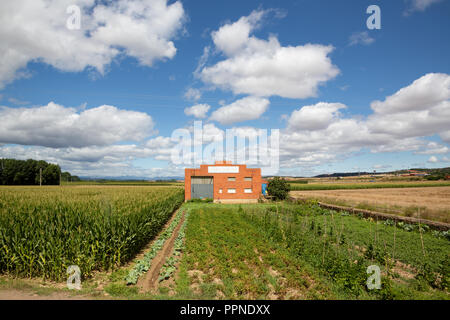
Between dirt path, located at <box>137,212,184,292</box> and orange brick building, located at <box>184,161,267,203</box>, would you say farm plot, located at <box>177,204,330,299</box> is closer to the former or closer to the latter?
dirt path, located at <box>137,212,184,292</box>

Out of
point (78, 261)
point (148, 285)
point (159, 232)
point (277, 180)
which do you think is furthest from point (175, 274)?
point (277, 180)

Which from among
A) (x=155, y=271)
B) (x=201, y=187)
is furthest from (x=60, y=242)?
(x=201, y=187)

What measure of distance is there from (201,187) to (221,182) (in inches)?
117

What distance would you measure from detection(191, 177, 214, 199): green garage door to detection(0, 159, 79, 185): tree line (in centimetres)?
6677

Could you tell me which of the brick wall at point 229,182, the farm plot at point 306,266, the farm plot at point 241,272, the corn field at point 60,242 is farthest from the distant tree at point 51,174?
the farm plot at point 241,272

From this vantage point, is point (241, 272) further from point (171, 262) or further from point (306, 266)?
point (171, 262)

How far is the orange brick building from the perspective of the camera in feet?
104

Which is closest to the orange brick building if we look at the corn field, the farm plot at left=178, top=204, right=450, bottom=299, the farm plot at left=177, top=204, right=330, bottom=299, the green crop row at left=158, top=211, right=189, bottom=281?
the farm plot at left=178, top=204, right=450, bottom=299

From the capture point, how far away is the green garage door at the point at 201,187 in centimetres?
3177

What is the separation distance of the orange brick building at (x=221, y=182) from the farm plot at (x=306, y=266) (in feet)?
61.5

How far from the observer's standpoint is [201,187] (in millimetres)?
31859

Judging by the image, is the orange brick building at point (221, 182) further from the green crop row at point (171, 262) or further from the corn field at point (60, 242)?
the corn field at point (60, 242)
